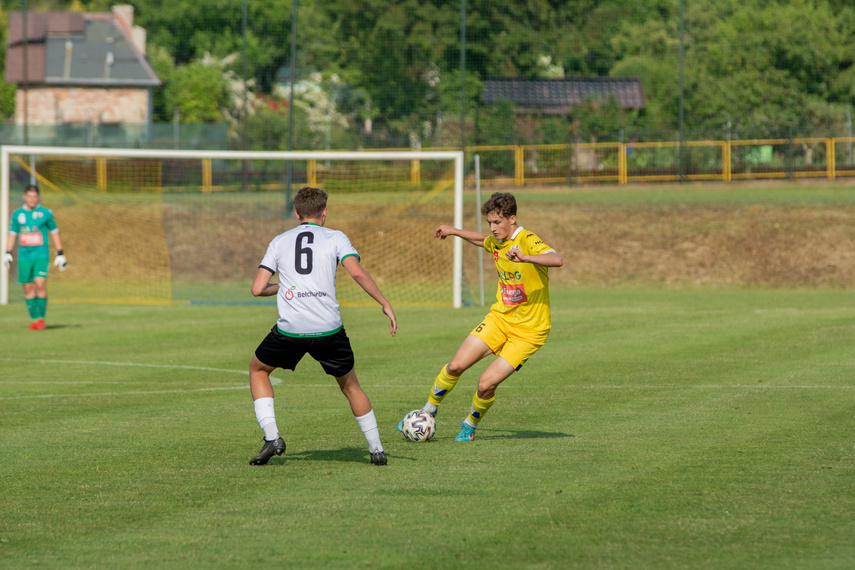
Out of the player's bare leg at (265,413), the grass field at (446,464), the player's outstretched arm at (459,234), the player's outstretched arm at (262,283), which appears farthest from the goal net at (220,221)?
the player's outstretched arm at (262,283)

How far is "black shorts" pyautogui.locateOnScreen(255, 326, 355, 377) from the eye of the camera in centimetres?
721

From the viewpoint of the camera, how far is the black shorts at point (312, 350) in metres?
7.21

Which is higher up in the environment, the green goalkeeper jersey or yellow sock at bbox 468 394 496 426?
the green goalkeeper jersey

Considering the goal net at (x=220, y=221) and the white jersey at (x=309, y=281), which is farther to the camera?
the goal net at (x=220, y=221)

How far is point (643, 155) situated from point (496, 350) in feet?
89.3

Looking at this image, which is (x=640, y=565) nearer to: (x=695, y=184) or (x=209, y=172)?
(x=209, y=172)

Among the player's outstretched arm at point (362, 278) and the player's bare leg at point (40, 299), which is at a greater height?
the player's outstretched arm at point (362, 278)

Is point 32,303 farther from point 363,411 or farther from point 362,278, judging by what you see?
point 362,278

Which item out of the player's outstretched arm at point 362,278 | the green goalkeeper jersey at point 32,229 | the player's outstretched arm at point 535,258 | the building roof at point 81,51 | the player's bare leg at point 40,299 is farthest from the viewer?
the building roof at point 81,51

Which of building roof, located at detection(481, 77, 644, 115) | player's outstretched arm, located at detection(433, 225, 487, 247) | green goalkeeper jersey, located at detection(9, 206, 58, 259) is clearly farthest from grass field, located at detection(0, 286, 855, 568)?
building roof, located at detection(481, 77, 644, 115)

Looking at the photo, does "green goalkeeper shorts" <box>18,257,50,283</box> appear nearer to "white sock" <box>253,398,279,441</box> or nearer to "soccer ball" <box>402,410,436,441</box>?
"soccer ball" <box>402,410,436,441</box>

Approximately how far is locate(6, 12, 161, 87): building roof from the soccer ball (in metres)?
50.4

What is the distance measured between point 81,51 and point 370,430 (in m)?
56.0

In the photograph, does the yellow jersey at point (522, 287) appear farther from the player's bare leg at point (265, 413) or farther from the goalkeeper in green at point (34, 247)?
the goalkeeper in green at point (34, 247)
